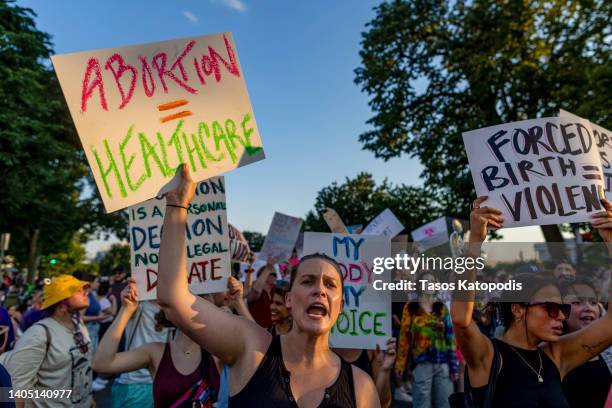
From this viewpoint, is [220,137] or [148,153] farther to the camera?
[220,137]

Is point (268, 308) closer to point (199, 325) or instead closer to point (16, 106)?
point (199, 325)

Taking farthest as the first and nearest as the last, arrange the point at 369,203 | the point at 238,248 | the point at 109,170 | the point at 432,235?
the point at 369,203
the point at 432,235
the point at 238,248
the point at 109,170

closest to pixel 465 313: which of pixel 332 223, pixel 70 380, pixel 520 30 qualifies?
pixel 332 223

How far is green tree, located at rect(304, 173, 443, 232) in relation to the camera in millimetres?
30531

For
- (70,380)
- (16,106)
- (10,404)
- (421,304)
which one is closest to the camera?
(10,404)

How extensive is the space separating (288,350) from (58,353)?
2526 mm

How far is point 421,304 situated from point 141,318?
11.8ft

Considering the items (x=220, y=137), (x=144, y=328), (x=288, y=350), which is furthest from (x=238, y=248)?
(x=288, y=350)

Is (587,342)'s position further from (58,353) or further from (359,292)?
(58,353)

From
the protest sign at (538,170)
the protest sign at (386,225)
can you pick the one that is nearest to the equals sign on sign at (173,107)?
the protest sign at (538,170)

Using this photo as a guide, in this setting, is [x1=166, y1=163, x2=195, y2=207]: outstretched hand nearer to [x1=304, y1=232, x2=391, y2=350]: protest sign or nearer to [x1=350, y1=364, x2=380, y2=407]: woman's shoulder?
[x1=350, y1=364, x2=380, y2=407]: woman's shoulder

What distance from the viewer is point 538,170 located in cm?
314

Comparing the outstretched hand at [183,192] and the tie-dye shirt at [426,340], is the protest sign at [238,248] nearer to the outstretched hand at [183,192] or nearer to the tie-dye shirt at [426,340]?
the tie-dye shirt at [426,340]

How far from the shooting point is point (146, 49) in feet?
8.04
